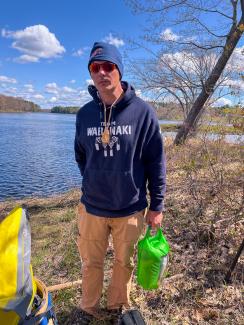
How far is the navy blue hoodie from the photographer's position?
2.57 m

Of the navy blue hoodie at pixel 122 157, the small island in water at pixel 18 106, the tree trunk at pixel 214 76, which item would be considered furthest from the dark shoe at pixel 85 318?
the small island in water at pixel 18 106

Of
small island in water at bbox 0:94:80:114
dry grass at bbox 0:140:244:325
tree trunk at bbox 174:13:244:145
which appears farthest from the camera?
small island in water at bbox 0:94:80:114

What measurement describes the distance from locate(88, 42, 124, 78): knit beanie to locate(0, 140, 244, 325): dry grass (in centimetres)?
224

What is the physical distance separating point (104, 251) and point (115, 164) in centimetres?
83

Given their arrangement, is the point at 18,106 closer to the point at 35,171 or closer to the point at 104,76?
the point at 35,171

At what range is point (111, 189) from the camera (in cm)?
262

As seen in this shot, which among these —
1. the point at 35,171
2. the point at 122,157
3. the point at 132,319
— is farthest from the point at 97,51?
the point at 35,171

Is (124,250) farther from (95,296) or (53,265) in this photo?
(53,265)

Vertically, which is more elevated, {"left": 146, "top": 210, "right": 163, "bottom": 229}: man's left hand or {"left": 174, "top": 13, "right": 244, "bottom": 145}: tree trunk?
{"left": 174, "top": 13, "right": 244, "bottom": 145}: tree trunk

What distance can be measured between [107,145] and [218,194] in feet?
7.73

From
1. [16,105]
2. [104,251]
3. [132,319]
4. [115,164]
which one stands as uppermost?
[115,164]

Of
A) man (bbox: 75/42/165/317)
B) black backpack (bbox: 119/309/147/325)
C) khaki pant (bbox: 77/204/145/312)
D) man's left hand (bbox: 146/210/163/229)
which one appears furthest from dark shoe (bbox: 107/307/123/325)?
man's left hand (bbox: 146/210/163/229)

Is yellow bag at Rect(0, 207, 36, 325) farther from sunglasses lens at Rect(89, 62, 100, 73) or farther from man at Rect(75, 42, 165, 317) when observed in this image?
sunglasses lens at Rect(89, 62, 100, 73)

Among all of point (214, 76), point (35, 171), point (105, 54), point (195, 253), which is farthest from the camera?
point (35, 171)
